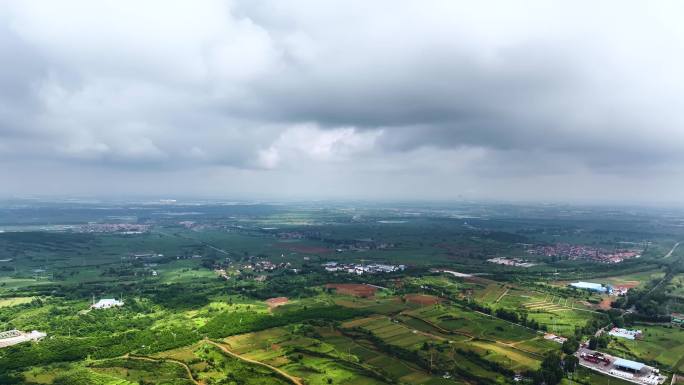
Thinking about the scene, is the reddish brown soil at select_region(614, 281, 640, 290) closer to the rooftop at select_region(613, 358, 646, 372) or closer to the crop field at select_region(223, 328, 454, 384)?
the rooftop at select_region(613, 358, 646, 372)

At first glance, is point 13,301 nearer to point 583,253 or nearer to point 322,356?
point 322,356

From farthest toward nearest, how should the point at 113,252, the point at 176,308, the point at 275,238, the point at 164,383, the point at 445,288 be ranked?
1. the point at 275,238
2. the point at 113,252
3. the point at 445,288
4. the point at 176,308
5. the point at 164,383

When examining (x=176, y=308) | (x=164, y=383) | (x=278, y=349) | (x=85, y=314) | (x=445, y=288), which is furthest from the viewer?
(x=445, y=288)

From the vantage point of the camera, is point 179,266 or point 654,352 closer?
point 654,352

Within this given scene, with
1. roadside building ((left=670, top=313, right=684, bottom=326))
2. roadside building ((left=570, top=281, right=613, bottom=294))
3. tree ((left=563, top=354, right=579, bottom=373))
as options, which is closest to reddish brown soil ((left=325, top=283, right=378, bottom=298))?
tree ((left=563, top=354, right=579, bottom=373))

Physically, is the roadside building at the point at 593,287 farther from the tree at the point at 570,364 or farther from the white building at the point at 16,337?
the white building at the point at 16,337

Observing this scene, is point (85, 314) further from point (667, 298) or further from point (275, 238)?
point (275, 238)

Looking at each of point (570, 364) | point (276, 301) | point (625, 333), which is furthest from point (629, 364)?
point (276, 301)

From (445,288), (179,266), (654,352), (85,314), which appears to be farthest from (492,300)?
(179,266)
